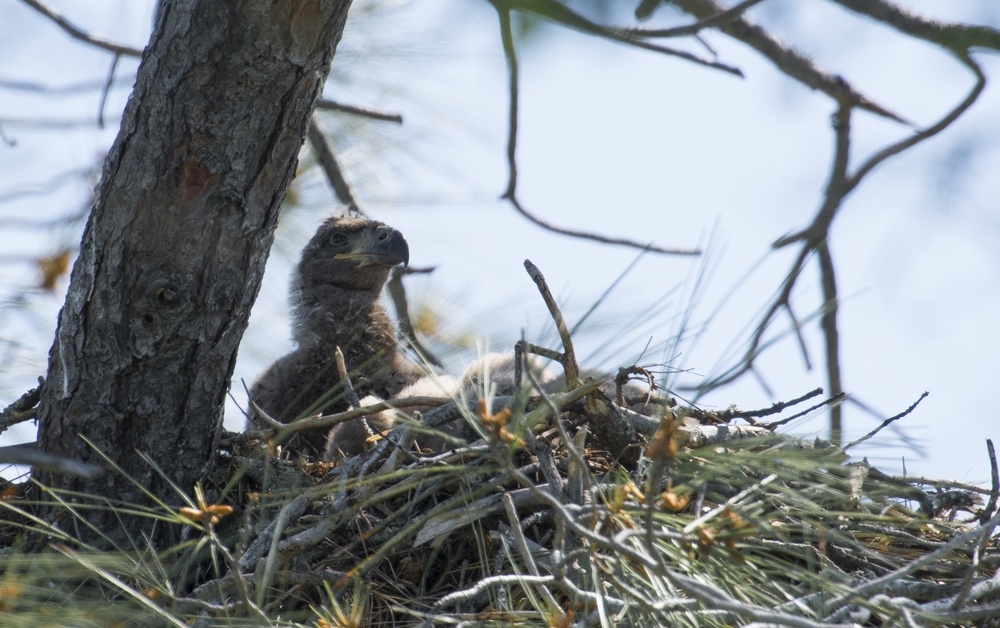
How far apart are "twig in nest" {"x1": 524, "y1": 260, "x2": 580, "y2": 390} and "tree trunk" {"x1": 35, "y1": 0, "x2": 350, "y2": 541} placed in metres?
0.84

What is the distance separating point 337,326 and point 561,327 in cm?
213

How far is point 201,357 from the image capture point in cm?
295

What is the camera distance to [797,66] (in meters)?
4.27

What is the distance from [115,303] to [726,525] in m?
1.80

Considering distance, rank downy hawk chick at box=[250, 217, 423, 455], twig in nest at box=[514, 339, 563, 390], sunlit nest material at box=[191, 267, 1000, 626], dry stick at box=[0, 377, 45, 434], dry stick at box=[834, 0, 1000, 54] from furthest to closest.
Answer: downy hawk chick at box=[250, 217, 423, 455] → dry stick at box=[834, 0, 1000, 54] → dry stick at box=[0, 377, 45, 434] → twig in nest at box=[514, 339, 563, 390] → sunlit nest material at box=[191, 267, 1000, 626]

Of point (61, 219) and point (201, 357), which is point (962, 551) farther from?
point (61, 219)

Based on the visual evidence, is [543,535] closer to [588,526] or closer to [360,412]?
[360,412]

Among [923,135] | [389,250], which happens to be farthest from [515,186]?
[923,135]

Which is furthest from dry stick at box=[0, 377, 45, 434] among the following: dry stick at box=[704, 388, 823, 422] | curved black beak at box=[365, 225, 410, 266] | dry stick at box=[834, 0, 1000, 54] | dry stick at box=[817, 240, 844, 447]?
dry stick at box=[834, 0, 1000, 54]

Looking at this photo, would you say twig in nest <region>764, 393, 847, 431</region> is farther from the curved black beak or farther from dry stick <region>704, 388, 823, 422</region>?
the curved black beak

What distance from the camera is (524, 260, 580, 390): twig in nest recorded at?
2.51 metres

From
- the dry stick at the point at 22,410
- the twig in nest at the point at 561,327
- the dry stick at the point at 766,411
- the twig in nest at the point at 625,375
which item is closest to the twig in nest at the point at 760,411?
the dry stick at the point at 766,411

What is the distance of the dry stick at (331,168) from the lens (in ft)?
16.4

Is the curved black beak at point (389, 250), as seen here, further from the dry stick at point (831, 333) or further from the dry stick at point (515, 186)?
the dry stick at point (831, 333)
